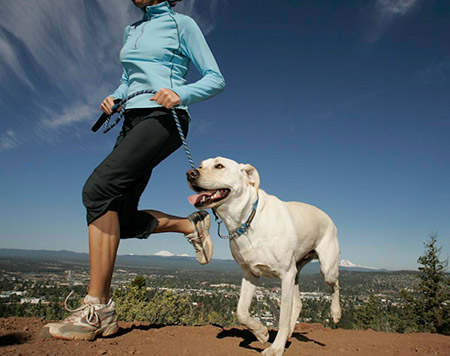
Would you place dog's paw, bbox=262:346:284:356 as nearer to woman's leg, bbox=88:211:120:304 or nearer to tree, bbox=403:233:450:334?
woman's leg, bbox=88:211:120:304

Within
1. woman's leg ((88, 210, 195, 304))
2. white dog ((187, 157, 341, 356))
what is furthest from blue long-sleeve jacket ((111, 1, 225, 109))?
woman's leg ((88, 210, 195, 304))

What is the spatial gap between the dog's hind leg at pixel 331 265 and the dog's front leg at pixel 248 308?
1195mm

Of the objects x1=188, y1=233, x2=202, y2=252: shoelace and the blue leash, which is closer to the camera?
the blue leash

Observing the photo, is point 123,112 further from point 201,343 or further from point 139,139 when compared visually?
point 201,343

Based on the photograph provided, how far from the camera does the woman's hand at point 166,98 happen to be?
8.39 feet

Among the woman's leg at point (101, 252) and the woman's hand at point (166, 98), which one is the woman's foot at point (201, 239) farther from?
the woman's hand at point (166, 98)

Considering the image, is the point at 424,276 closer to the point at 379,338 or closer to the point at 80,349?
the point at 379,338

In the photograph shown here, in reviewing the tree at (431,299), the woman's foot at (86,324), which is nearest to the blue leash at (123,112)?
the woman's foot at (86,324)

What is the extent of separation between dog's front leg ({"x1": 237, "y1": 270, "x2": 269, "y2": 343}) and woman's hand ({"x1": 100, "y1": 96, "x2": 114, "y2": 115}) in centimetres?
218

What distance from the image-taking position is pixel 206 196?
2814mm

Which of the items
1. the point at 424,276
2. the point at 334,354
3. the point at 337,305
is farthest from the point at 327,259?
the point at 424,276

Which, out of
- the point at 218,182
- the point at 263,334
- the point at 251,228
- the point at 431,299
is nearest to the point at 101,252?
the point at 218,182

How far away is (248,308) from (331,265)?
147 cm

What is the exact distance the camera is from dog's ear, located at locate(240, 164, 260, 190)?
297cm
